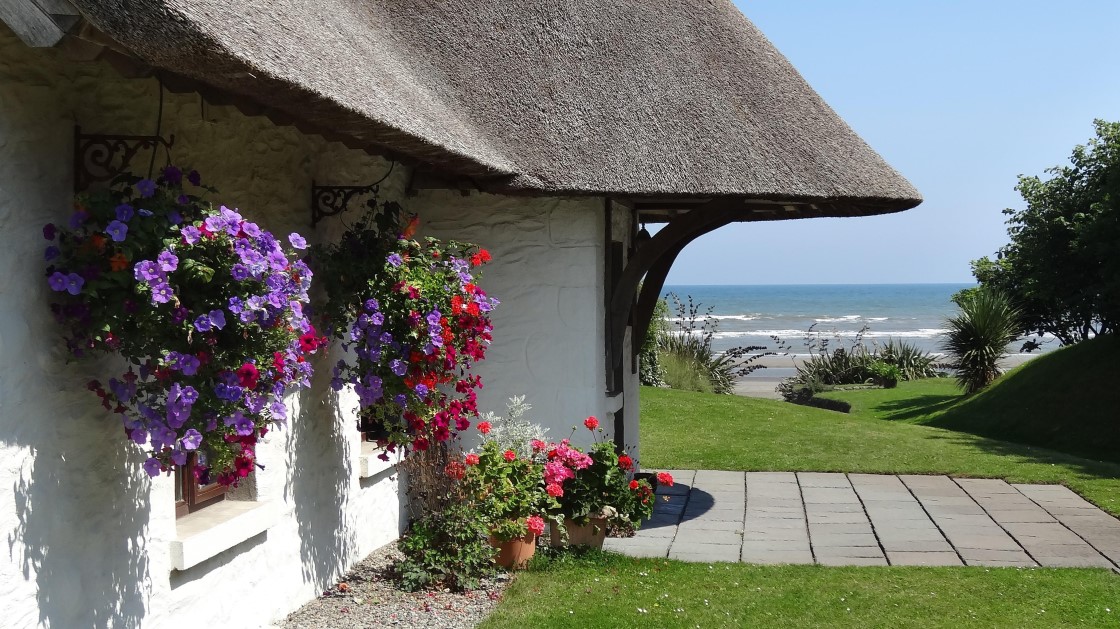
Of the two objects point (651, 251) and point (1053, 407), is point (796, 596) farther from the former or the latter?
point (1053, 407)

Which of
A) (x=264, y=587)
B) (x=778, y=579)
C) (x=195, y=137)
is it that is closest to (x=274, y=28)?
(x=195, y=137)

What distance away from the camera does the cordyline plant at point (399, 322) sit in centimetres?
481

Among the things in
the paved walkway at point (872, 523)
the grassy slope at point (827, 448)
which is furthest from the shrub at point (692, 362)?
the paved walkway at point (872, 523)

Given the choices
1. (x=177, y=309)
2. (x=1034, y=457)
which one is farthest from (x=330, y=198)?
(x=1034, y=457)

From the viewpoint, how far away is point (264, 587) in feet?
14.7

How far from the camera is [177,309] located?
120 inches

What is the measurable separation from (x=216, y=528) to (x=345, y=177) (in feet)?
6.84

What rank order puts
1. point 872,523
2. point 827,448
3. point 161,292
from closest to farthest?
point 161,292
point 872,523
point 827,448

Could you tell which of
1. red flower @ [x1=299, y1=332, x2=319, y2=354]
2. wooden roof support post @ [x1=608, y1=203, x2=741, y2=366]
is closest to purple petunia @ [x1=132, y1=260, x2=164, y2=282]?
red flower @ [x1=299, y1=332, x2=319, y2=354]

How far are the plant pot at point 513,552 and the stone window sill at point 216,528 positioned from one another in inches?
56.7

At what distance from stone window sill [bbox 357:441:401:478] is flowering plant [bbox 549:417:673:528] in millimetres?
988

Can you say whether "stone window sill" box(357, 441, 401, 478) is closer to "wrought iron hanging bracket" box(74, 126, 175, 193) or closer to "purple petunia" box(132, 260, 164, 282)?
"wrought iron hanging bracket" box(74, 126, 175, 193)

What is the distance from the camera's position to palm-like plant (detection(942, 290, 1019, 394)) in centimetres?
1602

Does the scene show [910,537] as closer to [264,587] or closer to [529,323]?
[529,323]
